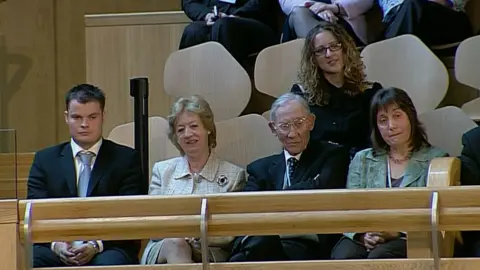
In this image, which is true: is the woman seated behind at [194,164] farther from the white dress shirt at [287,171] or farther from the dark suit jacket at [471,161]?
the dark suit jacket at [471,161]

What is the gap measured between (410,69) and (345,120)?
1.41ft

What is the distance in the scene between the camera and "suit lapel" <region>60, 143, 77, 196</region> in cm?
309

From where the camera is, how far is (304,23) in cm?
373

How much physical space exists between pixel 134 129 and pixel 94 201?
1395mm

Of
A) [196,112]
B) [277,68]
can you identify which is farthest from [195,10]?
[196,112]

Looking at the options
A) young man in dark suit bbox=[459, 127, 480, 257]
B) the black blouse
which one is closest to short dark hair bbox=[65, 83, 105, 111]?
the black blouse

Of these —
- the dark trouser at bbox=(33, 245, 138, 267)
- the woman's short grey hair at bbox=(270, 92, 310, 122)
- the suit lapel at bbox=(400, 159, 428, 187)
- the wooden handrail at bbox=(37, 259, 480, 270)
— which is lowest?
the dark trouser at bbox=(33, 245, 138, 267)

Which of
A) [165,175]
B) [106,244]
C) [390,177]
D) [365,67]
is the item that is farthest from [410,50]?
[106,244]

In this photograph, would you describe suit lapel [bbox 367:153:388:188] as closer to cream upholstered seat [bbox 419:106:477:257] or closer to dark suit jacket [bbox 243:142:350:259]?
dark suit jacket [bbox 243:142:350:259]

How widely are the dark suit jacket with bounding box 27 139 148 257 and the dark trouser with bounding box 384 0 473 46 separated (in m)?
A: 1.23

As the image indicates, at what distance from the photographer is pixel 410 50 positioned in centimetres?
357

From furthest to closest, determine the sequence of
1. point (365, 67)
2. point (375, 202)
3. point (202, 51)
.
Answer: point (202, 51)
point (365, 67)
point (375, 202)

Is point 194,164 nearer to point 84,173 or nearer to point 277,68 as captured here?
point 84,173

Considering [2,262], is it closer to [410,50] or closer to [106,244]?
[106,244]
